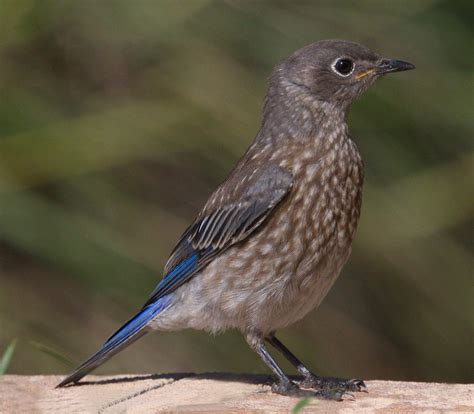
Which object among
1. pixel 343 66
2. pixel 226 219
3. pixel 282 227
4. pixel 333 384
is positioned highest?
pixel 343 66

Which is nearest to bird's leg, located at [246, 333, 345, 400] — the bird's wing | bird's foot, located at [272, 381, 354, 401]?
bird's foot, located at [272, 381, 354, 401]

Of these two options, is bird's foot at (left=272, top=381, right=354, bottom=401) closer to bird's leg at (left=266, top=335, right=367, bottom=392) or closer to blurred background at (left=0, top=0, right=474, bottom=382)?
bird's leg at (left=266, top=335, right=367, bottom=392)

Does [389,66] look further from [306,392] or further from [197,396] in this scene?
[197,396]

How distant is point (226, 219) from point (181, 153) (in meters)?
1.43

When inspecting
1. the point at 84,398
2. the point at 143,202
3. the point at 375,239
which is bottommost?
the point at 375,239

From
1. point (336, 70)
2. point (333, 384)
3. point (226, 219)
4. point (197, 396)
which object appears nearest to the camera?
point (197, 396)

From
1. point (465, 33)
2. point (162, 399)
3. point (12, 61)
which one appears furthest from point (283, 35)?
point (162, 399)

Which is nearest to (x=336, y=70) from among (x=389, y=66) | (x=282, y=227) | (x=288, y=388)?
(x=389, y=66)

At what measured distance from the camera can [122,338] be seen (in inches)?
248

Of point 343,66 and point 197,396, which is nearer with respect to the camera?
point 197,396

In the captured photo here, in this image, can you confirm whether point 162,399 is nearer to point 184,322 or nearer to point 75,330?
point 184,322

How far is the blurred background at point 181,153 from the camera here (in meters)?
7.43

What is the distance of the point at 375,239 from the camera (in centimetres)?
757

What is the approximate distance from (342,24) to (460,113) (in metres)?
0.84
